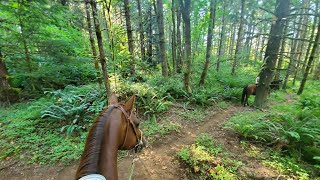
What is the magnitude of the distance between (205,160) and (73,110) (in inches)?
177

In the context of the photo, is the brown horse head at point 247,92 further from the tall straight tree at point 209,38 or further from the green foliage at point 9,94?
the green foliage at point 9,94

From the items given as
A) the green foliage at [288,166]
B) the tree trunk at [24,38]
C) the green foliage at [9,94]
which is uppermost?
the tree trunk at [24,38]

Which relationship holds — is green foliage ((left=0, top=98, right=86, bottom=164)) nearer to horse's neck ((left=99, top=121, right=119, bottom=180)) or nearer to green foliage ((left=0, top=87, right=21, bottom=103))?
green foliage ((left=0, top=87, right=21, bottom=103))

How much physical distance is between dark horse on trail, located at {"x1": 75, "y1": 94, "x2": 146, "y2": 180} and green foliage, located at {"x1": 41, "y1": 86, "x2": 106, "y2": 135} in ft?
12.6

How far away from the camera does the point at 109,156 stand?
1.60 m

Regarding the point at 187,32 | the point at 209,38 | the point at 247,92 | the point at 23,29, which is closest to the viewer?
the point at 23,29

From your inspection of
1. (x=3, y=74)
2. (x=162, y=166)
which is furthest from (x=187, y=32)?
(x=3, y=74)

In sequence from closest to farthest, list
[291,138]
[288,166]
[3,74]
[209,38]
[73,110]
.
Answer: [288,166] < [291,138] < [73,110] < [3,74] < [209,38]

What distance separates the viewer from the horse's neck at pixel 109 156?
58.9 inches

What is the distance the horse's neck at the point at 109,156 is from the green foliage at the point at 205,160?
2621mm

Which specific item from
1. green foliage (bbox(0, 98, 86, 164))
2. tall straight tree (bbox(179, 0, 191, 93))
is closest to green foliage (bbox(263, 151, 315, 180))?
green foliage (bbox(0, 98, 86, 164))

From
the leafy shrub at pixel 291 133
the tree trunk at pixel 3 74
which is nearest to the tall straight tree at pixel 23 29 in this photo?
the tree trunk at pixel 3 74

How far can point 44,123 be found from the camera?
552 cm

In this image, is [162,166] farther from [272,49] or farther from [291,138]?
[272,49]
